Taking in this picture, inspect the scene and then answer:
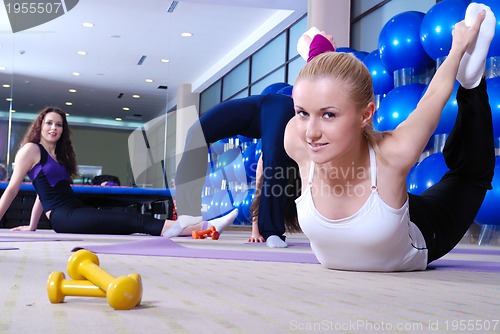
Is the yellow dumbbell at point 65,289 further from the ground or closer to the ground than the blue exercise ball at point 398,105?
closer to the ground

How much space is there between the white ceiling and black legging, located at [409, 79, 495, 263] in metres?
5.28

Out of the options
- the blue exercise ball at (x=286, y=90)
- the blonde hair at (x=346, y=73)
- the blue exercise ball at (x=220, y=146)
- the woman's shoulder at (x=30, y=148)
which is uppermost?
the blue exercise ball at (x=286, y=90)

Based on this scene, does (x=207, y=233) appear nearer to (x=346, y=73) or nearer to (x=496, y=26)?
(x=496, y=26)

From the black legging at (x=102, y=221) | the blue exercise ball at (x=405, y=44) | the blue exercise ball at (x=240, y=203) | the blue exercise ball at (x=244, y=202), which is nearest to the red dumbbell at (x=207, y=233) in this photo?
the black legging at (x=102, y=221)

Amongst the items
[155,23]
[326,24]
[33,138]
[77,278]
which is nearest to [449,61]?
[77,278]

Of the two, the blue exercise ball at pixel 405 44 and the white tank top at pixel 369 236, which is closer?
the white tank top at pixel 369 236

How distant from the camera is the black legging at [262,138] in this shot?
111 inches

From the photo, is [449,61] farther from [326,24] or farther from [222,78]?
[222,78]

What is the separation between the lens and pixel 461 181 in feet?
6.09

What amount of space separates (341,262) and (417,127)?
0.44m

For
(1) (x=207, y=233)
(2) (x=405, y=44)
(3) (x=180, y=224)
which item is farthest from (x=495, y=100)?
(3) (x=180, y=224)

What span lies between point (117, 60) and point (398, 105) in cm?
687

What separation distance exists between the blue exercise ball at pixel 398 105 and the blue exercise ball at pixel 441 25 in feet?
0.77

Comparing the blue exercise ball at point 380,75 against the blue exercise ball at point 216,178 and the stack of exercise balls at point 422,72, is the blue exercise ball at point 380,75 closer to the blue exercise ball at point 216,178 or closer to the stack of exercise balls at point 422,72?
the stack of exercise balls at point 422,72
